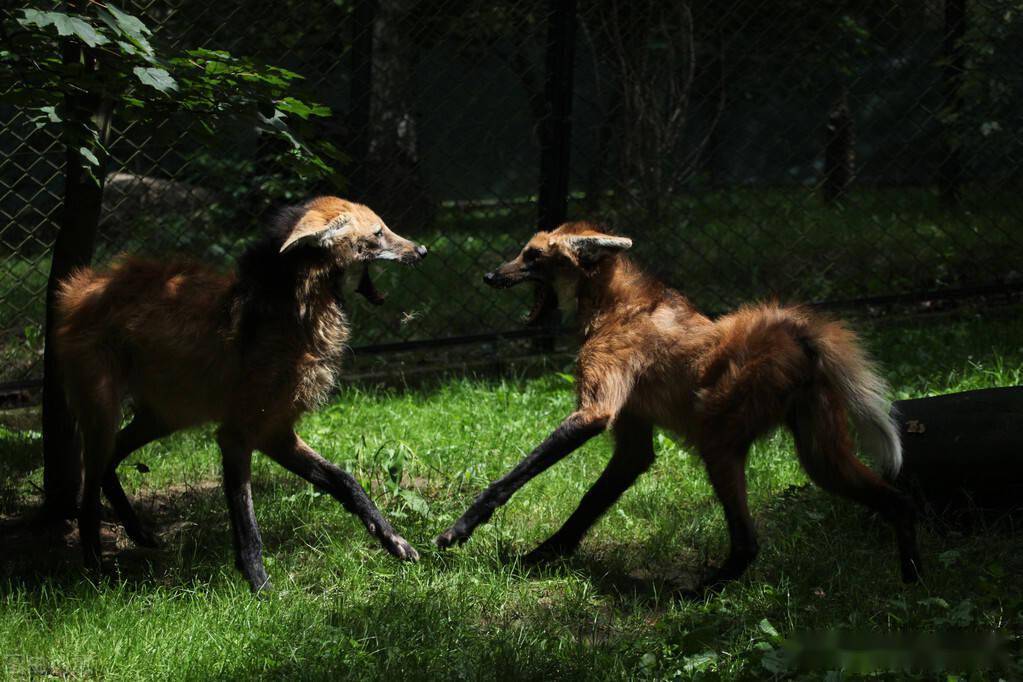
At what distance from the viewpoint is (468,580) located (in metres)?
3.52

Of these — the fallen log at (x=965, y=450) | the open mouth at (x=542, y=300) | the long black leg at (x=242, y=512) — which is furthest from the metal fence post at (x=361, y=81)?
the fallen log at (x=965, y=450)

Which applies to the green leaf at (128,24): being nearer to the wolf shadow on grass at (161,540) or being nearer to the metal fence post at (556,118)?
the wolf shadow on grass at (161,540)

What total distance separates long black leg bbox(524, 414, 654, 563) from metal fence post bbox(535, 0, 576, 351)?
5.67 ft

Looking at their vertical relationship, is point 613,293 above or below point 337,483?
above

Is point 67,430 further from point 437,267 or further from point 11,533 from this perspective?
point 437,267

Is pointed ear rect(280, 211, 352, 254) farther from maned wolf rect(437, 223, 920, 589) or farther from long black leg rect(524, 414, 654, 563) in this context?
long black leg rect(524, 414, 654, 563)

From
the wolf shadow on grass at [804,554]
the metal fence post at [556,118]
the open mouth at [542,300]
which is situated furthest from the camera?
the metal fence post at [556,118]

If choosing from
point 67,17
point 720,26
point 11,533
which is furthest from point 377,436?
point 720,26

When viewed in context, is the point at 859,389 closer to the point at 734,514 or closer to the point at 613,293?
the point at 734,514

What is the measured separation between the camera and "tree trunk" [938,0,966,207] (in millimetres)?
6609

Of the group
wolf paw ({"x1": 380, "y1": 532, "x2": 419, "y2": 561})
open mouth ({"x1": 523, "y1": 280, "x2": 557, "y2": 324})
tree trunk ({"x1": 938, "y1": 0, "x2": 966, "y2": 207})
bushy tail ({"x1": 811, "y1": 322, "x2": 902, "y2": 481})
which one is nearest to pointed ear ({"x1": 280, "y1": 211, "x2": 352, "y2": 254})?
open mouth ({"x1": 523, "y1": 280, "x2": 557, "y2": 324})

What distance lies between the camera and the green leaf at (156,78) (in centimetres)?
289

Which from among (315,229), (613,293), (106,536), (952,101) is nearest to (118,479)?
(106,536)

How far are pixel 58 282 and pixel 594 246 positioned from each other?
1.90 meters
